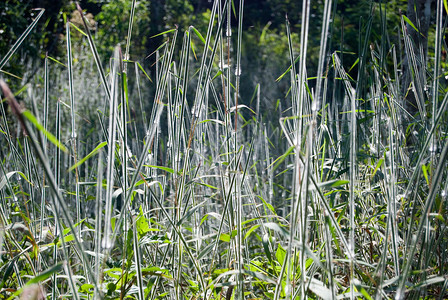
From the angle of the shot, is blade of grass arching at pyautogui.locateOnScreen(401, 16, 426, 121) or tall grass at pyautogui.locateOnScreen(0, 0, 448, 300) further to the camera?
blade of grass arching at pyautogui.locateOnScreen(401, 16, 426, 121)

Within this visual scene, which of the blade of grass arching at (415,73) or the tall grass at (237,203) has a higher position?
the blade of grass arching at (415,73)

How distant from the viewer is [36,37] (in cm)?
484

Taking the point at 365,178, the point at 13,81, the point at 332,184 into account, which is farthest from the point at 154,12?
the point at 332,184

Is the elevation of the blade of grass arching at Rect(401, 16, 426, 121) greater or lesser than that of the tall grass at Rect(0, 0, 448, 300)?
greater

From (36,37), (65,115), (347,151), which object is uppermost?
(36,37)

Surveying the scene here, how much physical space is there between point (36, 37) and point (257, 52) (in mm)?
Result: 2798

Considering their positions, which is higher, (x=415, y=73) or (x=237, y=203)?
(x=415, y=73)

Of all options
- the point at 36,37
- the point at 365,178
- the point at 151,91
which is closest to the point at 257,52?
the point at 151,91

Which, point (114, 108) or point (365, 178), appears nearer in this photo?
point (114, 108)

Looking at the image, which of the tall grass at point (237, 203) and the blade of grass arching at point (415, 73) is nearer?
the tall grass at point (237, 203)

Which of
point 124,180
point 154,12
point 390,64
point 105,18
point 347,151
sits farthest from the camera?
point 154,12

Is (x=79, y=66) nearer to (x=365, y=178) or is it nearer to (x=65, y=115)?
(x=65, y=115)

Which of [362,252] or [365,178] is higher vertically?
[365,178]

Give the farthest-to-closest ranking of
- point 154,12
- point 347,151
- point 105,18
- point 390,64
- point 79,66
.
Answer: point 154,12 → point 105,18 → point 79,66 → point 390,64 → point 347,151
